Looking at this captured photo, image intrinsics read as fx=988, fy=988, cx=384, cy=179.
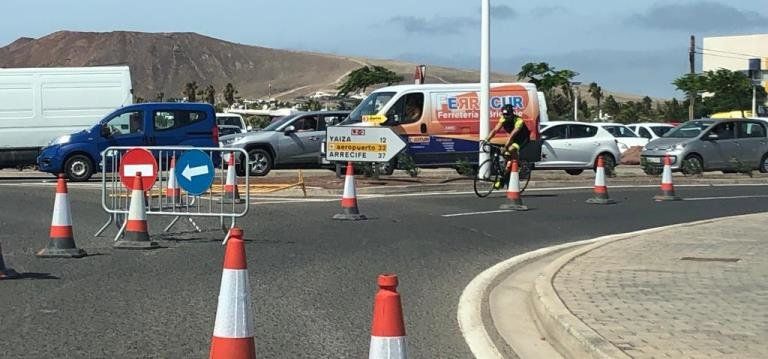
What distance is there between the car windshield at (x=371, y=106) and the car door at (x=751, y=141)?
960 centimetres

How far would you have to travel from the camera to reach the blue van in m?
22.6

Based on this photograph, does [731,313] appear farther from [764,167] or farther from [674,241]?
[764,167]

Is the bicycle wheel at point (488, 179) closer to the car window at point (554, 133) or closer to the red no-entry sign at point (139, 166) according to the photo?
the car window at point (554, 133)

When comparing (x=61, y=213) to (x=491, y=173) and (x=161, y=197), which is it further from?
(x=491, y=173)

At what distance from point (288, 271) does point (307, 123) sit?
1491cm

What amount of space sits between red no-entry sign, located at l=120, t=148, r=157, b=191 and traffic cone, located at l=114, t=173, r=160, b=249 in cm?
37

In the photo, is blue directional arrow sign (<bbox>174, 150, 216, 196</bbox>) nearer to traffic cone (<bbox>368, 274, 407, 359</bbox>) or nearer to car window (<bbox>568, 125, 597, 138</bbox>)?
traffic cone (<bbox>368, 274, 407, 359</bbox>)

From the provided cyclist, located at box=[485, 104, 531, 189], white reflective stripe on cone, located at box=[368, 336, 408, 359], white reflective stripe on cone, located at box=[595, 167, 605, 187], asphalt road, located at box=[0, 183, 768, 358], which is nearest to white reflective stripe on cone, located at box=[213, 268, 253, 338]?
white reflective stripe on cone, located at box=[368, 336, 408, 359]

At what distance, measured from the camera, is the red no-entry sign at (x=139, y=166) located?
1193 centimetres

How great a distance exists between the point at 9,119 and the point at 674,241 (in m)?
18.1

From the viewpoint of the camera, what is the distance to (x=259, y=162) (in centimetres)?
2384

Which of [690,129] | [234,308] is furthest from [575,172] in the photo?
[234,308]

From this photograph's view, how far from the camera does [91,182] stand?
890 inches

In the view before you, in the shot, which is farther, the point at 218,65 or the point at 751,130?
the point at 218,65
